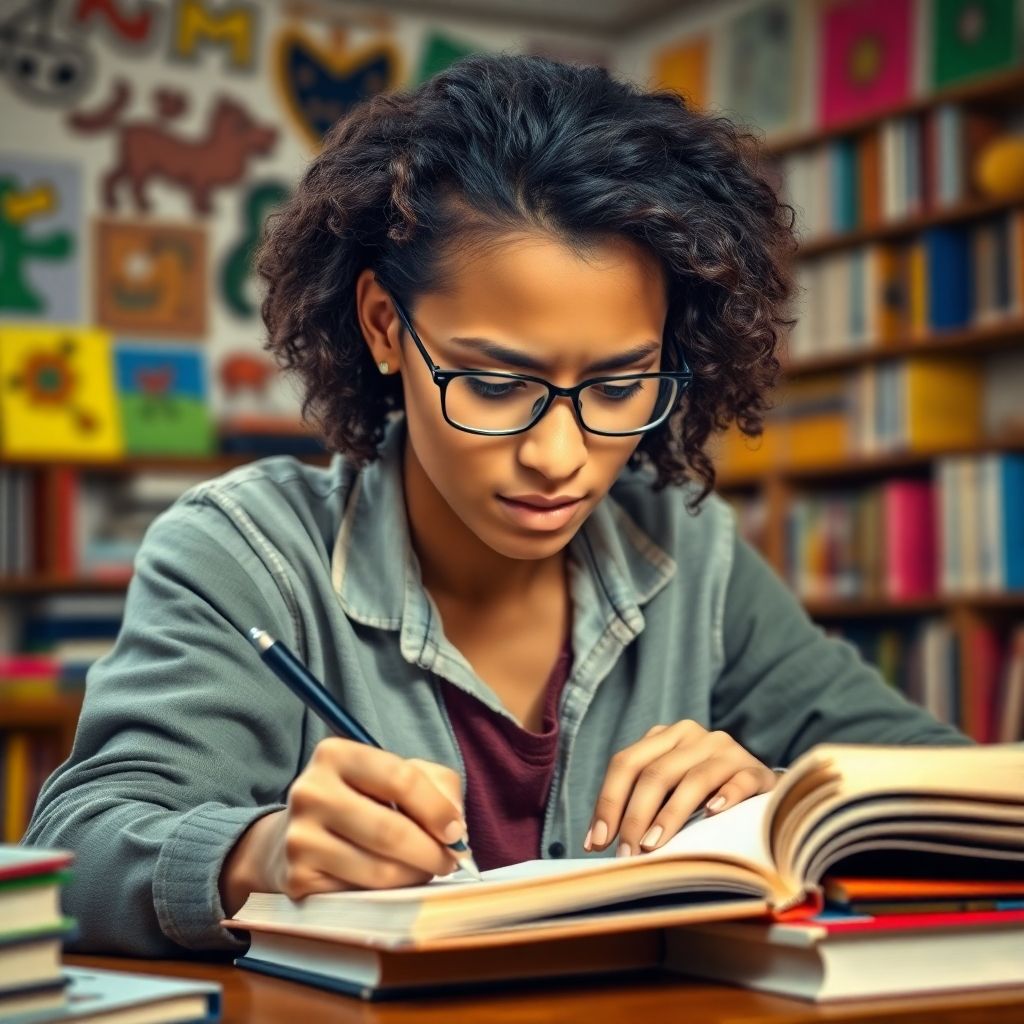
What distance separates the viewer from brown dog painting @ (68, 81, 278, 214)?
15.4 ft

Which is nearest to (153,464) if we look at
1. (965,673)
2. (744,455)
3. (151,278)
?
(151,278)

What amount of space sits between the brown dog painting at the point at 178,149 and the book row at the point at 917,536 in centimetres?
206

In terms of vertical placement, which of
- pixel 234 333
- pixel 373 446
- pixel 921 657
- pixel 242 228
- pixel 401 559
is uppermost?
pixel 242 228

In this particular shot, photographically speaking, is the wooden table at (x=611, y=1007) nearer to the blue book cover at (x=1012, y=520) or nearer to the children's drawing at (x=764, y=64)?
the blue book cover at (x=1012, y=520)

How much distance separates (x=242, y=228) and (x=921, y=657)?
2.46 meters

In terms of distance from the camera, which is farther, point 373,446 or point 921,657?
point 921,657

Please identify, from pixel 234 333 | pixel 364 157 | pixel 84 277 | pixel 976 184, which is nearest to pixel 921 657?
pixel 976 184

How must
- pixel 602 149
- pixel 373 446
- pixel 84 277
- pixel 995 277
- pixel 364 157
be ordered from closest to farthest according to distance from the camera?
1. pixel 602 149
2. pixel 364 157
3. pixel 373 446
4. pixel 995 277
5. pixel 84 277

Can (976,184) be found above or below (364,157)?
above

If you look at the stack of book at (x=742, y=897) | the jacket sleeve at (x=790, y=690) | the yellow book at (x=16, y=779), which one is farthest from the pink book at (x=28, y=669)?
the stack of book at (x=742, y=897)

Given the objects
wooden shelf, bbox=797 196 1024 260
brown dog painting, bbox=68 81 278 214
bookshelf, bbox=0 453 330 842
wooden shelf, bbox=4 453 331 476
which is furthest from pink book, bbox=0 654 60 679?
wooden shelf, bbox=797 196 1024 260

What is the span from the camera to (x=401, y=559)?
1.35 meters

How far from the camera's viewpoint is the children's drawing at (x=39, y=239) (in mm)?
4496

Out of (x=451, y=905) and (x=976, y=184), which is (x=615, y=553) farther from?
(x=976, y=184)
